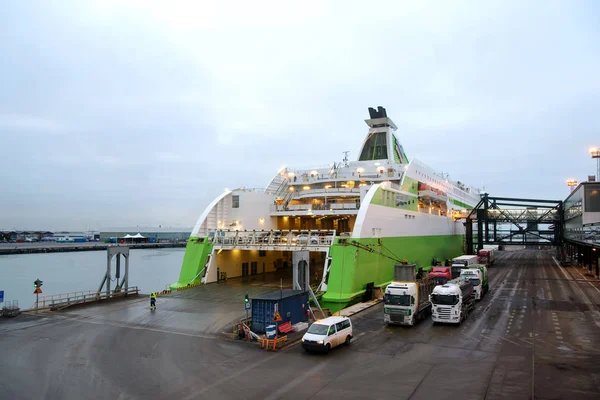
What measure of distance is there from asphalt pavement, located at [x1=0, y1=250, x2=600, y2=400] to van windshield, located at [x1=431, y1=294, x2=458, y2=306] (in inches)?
43.3

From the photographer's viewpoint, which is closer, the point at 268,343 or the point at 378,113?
the point at 268,343

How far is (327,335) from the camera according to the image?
1471cm

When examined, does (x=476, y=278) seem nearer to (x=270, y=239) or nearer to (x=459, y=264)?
(x=459, y=264)

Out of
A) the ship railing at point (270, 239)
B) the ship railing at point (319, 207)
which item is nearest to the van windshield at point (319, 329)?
the ship railing at point (270, 239)

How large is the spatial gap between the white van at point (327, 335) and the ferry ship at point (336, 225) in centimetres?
559

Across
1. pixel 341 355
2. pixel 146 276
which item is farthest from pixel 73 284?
pixel 341 355

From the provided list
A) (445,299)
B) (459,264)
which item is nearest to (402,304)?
(445,299)

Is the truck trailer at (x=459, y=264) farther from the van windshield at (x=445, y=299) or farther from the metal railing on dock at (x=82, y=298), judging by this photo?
the metal railing on dock at (x=82, y=298)

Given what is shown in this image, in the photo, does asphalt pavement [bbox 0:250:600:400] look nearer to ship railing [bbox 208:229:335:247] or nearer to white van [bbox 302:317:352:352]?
white van [bbox 302:317:352:352]

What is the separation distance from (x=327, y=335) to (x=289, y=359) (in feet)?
5.32

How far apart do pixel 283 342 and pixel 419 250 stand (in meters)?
24.2

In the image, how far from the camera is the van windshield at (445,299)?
18.8 metres

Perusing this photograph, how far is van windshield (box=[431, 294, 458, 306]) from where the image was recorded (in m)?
18.8

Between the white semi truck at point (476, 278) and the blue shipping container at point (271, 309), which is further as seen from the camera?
the white semi truck at point (476, 278)
